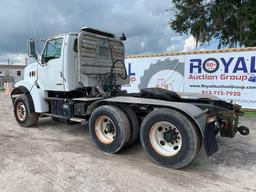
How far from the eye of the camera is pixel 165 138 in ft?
14.2

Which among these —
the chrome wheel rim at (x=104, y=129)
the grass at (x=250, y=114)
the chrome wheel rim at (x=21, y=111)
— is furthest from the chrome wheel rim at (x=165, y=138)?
the grass at (x=250, y=114)

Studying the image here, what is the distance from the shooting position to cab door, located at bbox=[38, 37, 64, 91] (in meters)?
6.12

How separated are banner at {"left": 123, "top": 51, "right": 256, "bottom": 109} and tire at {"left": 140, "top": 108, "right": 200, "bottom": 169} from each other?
571 cm

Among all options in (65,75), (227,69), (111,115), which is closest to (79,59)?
(65,75)

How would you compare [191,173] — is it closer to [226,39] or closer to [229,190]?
[229,190]

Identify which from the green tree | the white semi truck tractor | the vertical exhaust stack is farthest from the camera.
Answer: the green tree

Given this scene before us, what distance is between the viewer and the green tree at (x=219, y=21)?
15.6 metres

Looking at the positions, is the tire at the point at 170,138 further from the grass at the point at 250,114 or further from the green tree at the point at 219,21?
the green tree at the point at 219,21

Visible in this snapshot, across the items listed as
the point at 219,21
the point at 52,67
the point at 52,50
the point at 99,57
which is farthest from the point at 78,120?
the point at 219,21

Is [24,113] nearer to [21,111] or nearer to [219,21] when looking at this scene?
[21,111]

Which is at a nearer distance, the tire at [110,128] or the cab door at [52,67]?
the tire at [110,128]

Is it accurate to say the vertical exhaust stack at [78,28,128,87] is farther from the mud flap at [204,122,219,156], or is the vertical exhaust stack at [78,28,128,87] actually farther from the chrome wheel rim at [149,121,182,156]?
the mud flap at [204,122,219,156]

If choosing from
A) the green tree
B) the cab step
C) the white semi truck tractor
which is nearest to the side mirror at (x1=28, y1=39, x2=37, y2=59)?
the white semi truck tractor

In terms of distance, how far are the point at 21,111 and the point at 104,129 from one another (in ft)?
11.2
